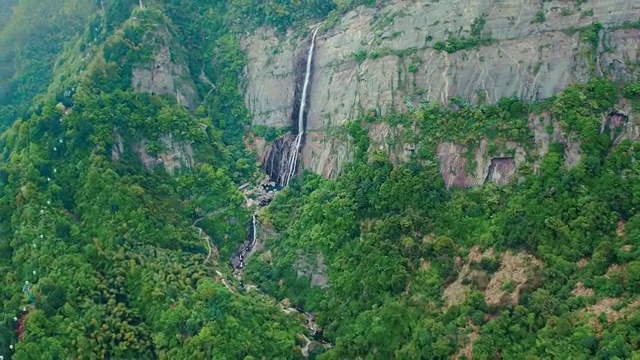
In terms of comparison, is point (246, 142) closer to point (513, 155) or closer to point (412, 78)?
point (412, 78)

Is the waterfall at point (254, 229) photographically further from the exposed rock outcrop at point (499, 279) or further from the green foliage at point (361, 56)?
the exposed rock outcrop at point (499, 279)

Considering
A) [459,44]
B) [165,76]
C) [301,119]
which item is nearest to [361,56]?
[301,119]

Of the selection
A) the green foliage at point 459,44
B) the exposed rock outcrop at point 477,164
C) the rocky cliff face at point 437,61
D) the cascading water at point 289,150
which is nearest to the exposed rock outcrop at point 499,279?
the exposed rock outcrop at point 477,164

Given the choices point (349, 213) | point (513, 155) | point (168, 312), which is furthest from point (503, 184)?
point (168, 312)

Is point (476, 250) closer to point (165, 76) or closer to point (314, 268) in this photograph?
point (314, 268)

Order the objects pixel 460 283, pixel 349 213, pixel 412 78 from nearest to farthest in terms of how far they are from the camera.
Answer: pixel 460 283
pixel 349 213
pixel 412 78
